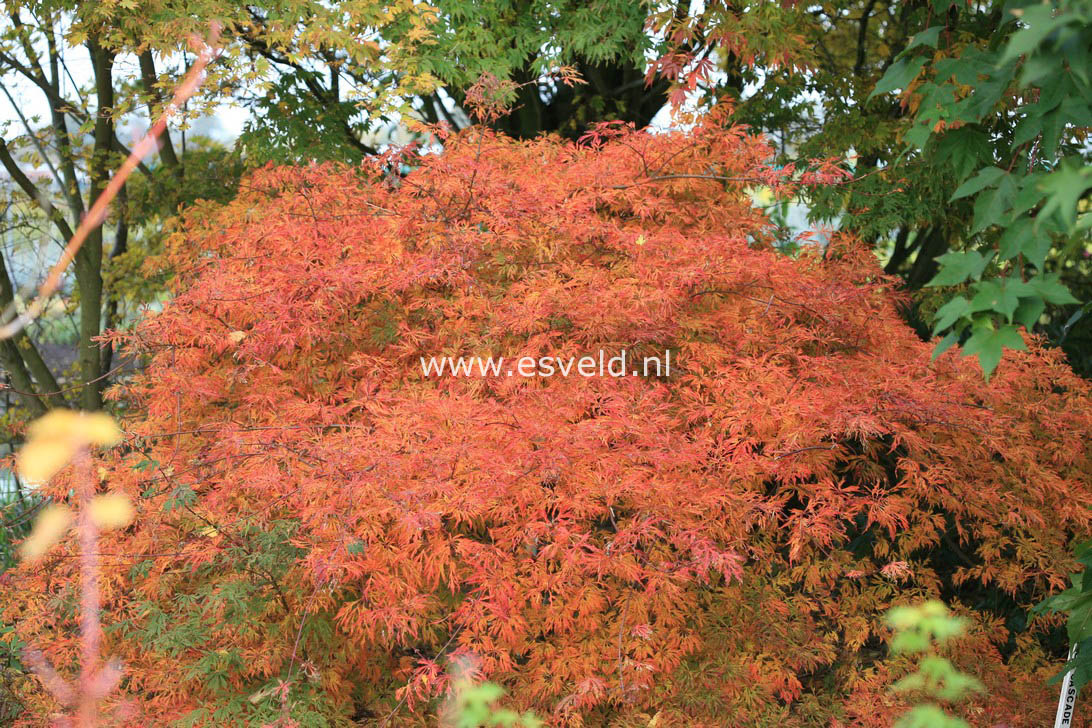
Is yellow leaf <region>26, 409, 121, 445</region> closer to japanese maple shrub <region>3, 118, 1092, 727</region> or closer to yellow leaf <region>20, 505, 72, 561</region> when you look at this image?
japanese maple shrub <region>3, 118, 1092, 727</region>

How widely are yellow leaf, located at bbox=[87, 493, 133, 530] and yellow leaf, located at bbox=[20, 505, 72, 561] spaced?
165mm

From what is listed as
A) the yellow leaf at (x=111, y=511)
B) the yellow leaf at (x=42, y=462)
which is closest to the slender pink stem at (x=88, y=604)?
the yellow leaf at (x=111, y=511)

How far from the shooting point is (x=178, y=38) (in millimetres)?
4949

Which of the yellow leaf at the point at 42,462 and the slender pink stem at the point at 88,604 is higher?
the yellow leaf at the point at 42,462

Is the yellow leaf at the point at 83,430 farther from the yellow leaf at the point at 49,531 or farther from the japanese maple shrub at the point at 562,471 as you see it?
the yellow leaf at the point at 49,531

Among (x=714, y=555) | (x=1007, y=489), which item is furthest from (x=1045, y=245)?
(x=1007, y=489)

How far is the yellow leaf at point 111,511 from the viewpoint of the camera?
3.69 meters

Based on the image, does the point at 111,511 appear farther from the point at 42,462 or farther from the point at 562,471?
the point at 562,471

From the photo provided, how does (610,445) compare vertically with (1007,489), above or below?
above

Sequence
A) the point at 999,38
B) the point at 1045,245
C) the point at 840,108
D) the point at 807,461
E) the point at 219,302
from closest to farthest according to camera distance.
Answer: the point at 1045,245, the point at 999,38, the point at 807,461, the point at 219,302, the point at 840,108

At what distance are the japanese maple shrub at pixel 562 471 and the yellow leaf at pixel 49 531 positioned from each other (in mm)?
110

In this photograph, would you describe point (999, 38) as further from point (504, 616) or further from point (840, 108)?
point (840, 108)

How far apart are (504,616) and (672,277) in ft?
4.88

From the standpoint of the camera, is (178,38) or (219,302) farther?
(178,38)
